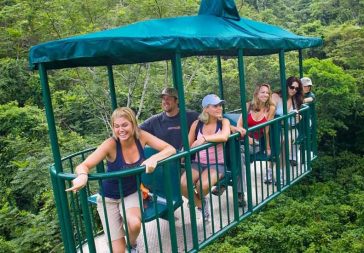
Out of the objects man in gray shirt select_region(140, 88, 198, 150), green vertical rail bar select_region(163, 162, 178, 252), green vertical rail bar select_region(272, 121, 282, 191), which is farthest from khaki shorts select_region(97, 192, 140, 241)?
green vertical rail bar select_region(272, 121, 282, 191)

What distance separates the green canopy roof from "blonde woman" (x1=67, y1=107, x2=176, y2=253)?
511 mm

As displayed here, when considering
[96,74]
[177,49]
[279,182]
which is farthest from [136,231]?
[96,74]

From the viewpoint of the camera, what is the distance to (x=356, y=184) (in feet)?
41.0

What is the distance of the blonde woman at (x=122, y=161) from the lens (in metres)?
2.92

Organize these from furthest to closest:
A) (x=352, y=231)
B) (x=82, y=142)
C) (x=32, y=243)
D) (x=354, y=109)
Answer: (x=354, y=109), (x=352, y=231), (x=82, y=142), (x=32, y=243)

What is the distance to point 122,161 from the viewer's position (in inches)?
117

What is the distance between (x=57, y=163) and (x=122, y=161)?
0.50 meters

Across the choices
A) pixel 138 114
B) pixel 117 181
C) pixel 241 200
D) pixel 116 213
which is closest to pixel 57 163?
pixel 117 181

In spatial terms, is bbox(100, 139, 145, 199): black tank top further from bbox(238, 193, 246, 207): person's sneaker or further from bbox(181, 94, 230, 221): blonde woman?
bbox(238, 193, 246, 207): person's sneaker

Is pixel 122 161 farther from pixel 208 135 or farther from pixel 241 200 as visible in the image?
pixel 241 200

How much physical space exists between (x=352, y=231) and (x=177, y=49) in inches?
365

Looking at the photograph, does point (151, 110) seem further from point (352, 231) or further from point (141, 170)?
point (141, 170)

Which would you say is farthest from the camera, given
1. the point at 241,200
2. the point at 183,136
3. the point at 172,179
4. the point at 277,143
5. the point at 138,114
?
the point at 138,114

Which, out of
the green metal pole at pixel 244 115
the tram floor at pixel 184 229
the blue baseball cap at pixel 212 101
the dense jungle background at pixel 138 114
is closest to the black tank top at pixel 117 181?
the tram floor at pixel 184 229
